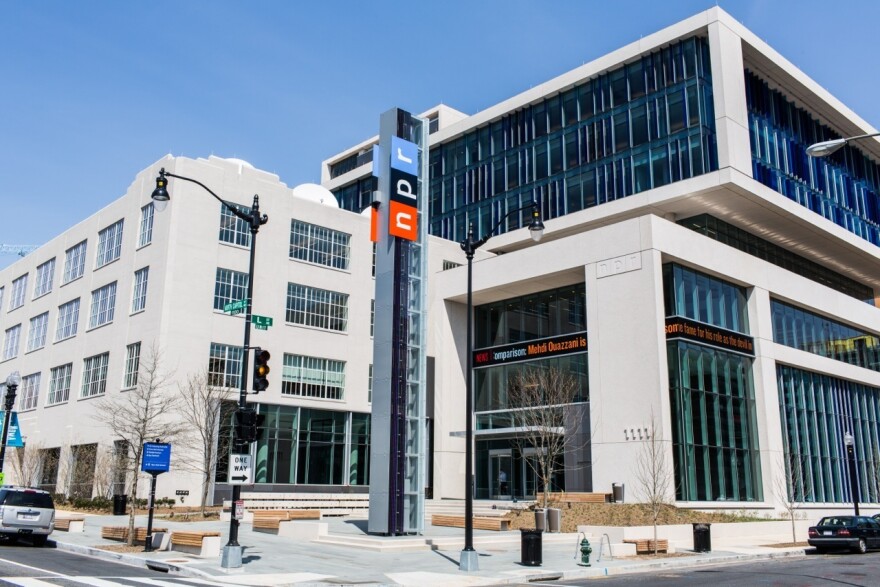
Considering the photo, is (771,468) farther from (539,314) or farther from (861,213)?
(861,213)

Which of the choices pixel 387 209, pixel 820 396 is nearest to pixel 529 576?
pixel 387 209

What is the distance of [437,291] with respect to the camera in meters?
A: 52.3

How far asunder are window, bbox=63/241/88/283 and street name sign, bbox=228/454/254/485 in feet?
131

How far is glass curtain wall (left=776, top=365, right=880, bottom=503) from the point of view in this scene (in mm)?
45719

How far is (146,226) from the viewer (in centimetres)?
4750

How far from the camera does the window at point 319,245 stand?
4956cm

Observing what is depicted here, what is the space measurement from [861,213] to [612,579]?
51.4 meters

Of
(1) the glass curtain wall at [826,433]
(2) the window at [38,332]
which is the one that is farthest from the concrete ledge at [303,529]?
(2) the window at [38,332]

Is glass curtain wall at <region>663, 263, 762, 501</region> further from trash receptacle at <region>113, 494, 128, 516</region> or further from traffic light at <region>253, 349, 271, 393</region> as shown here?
trash receptacle at <region>113, 494, 128, 516</region>

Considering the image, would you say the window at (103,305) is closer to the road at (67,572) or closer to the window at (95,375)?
the window at (95,375)

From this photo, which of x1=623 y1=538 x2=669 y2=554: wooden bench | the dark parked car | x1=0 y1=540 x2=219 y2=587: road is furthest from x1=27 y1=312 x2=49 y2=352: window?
the dark parked car

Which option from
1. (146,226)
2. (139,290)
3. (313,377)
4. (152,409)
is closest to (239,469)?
(152,409)

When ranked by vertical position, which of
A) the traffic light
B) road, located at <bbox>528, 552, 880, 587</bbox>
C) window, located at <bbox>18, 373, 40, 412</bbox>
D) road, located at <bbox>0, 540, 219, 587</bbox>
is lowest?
road, located at <bbox>528, 552, 880, 587</bbox>

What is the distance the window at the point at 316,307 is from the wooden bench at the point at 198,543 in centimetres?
2563
